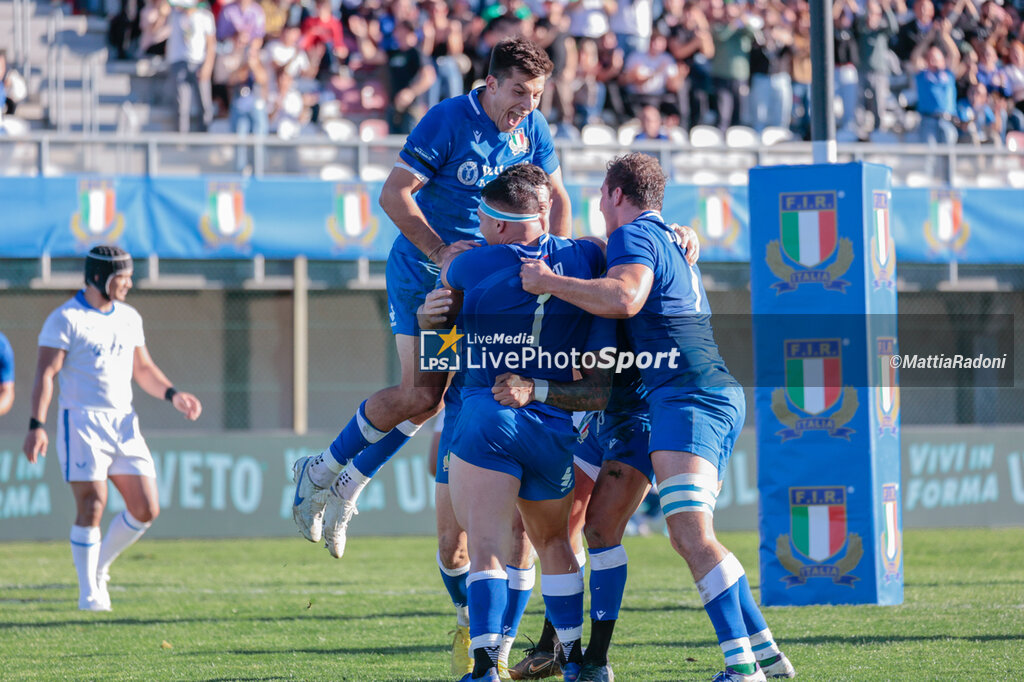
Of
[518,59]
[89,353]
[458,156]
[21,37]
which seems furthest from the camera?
[21,37]

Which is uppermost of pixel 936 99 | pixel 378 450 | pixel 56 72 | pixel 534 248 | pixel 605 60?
pixel 605 60

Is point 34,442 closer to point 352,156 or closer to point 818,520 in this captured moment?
point 818,520

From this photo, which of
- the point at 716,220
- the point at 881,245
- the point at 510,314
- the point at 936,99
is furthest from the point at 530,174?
the point at 936,99

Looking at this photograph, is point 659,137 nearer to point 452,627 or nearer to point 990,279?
point 990,279

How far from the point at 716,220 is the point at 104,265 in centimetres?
864

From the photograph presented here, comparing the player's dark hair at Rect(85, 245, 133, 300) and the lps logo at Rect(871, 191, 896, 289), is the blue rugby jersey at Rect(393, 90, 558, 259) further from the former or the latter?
the player's dark hair at Rect(85, 245, 133, 300)

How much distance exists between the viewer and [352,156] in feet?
51.5

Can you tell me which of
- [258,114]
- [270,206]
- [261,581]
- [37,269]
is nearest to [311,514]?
[261,581]

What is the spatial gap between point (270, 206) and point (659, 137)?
5.78 metres

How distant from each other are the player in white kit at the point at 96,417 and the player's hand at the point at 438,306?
387cm

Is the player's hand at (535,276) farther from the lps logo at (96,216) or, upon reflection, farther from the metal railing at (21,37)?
the metal railing at (21,37)

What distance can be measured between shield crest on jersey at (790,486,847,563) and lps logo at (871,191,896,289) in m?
1.29

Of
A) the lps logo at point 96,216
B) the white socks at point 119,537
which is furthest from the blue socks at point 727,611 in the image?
the lps logo at point 96,216

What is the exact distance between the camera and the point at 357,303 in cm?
1647
